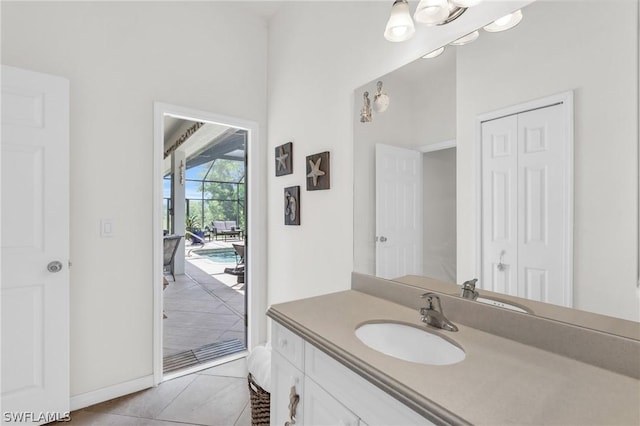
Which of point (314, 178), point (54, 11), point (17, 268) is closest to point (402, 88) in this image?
point (314, 178)

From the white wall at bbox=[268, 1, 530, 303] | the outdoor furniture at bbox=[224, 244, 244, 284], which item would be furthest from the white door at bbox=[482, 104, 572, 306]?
the outdoor furniture at bbox=[224, 244, 244, 284]

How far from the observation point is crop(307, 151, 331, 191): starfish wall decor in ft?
6.77

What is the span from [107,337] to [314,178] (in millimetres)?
1727

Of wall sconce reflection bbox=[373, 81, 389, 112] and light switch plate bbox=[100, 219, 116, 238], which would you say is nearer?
wall sconce reflection bbox=[373, 81, 389, 112]

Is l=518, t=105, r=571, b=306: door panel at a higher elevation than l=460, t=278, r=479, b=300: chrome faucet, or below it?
higher

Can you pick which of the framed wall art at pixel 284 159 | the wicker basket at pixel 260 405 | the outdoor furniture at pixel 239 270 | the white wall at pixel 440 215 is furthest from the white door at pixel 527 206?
the outdoor furniture at pixel 239 270

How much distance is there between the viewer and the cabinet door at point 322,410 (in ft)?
2.90

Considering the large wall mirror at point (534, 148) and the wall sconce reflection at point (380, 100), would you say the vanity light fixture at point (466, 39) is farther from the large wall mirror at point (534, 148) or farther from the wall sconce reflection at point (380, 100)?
the wall sconce reflection at point (380, 100)

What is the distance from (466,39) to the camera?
127 centimetres

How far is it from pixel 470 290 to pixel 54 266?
216 centimetres

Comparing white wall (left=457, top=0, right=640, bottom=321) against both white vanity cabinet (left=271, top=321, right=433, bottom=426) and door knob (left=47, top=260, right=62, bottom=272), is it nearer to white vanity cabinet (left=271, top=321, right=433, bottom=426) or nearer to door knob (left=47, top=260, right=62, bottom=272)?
white vanity cabinet (left=271, top=321, right=433, bottom=426)

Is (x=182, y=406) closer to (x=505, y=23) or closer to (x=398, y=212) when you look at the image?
(x=398, y=212)

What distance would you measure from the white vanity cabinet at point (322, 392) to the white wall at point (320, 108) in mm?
794

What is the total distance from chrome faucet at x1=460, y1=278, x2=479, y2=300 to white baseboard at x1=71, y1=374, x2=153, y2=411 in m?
2.18
